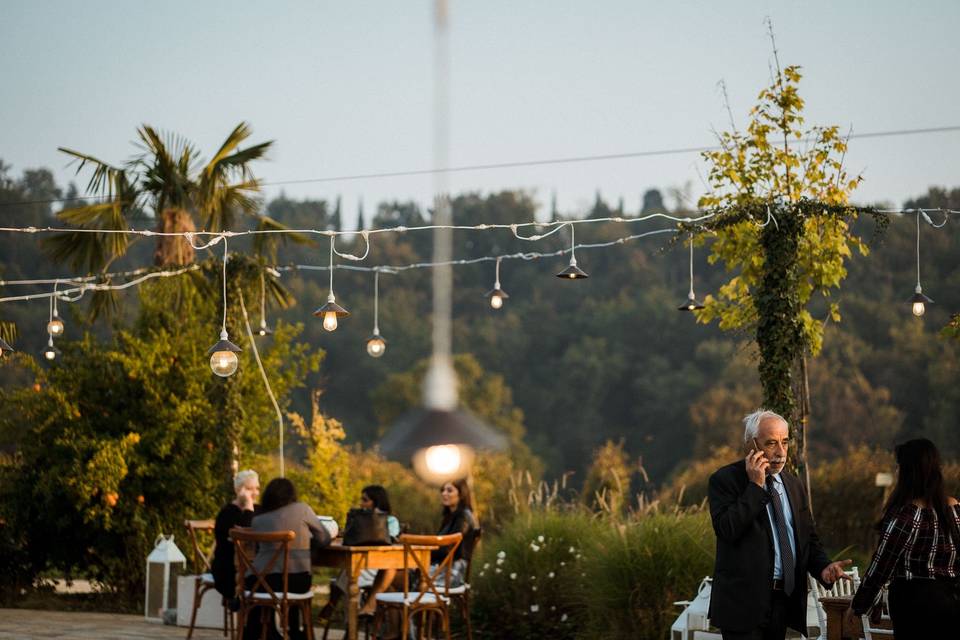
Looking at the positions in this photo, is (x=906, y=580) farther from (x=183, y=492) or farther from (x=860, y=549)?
(x=860, y=549)

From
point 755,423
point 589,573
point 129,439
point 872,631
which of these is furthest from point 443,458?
point 129,439

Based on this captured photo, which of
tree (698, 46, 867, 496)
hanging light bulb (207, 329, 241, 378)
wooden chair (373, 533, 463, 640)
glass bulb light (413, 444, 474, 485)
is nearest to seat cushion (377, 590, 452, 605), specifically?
wooden chair (373, 533, 463, 640)

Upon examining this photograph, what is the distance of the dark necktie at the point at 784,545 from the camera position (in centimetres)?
438

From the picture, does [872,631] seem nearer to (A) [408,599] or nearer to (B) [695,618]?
(B) [695,618]

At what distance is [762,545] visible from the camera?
4.32 meters

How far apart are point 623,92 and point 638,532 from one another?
19121 millimetres

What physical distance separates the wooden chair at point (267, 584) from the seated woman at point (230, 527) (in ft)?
1.24

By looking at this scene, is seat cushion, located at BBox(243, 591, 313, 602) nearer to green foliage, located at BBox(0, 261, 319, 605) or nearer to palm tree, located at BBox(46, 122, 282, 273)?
green foliage, located at BBox(0, 261, 319, 605)

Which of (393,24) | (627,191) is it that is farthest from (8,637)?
(627,191)

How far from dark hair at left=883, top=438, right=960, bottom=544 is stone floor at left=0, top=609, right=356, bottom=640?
5.55 m

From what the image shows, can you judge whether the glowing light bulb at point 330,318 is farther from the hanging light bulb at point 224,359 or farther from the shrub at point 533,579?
the shrub at point 533,579

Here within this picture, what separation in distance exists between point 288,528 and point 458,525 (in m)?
1.35

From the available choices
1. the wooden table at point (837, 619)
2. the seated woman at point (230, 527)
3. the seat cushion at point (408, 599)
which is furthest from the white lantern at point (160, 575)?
the wooden table at point (837, 619)

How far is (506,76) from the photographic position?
11.7 feet
